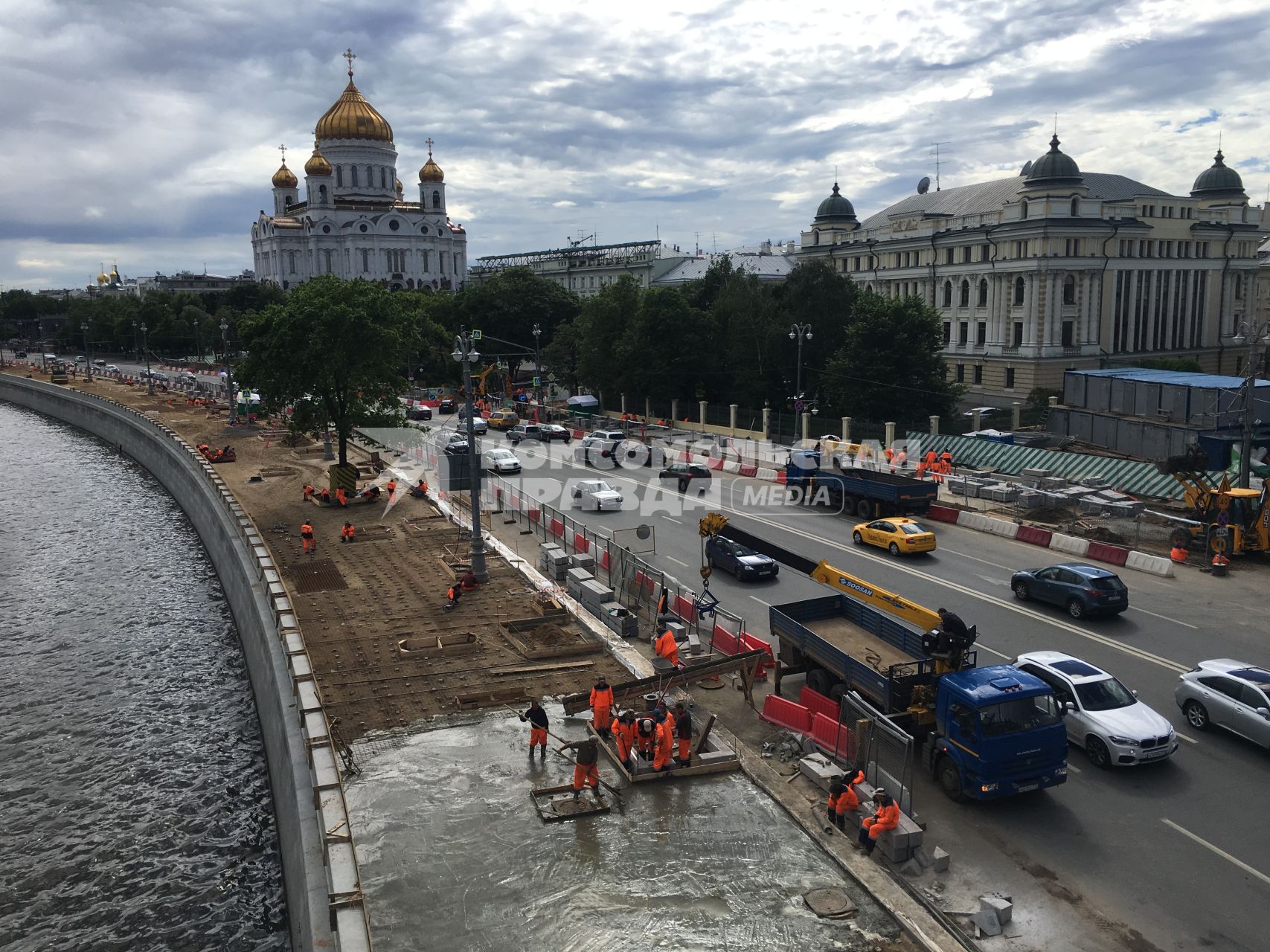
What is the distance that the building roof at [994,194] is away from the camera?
248ft

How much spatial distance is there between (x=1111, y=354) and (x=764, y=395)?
31533 millimetres

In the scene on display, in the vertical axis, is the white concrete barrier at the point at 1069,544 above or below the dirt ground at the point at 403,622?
above

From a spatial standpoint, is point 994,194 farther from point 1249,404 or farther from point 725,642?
point 725,642

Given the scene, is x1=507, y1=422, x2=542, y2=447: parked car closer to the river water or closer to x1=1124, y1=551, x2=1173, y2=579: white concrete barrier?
the river water

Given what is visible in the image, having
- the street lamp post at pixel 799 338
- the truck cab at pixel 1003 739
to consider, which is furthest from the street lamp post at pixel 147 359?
the truck cab at pixel 1003 739

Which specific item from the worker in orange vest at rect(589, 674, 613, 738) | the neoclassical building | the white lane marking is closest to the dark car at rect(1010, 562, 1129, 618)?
the white lane marking

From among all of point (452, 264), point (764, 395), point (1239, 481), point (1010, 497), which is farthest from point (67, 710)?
point (452, 264)

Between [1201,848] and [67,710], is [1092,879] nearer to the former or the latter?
[1201,848]

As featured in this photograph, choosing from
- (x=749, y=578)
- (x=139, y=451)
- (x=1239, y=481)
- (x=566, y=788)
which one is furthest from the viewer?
(x=139, y=451)

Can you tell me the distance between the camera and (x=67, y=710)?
24.5m

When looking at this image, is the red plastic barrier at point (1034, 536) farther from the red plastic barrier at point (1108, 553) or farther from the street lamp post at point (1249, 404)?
the street lamp post at point (1249, 404)

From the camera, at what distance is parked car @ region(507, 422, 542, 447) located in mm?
59000

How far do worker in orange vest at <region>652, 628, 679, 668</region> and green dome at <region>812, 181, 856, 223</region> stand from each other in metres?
77.0

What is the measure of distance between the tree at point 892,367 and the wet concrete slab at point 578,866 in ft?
131
